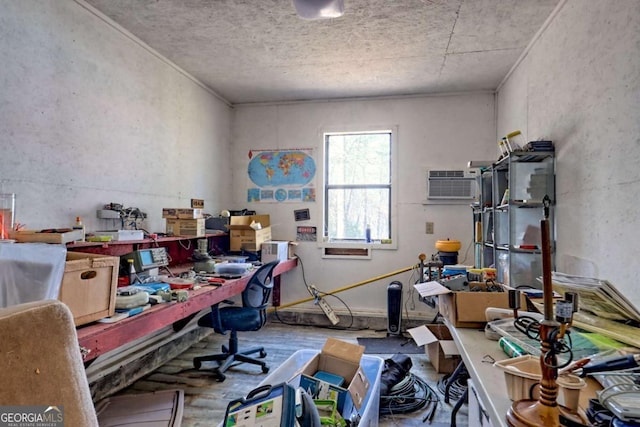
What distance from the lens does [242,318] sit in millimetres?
2871

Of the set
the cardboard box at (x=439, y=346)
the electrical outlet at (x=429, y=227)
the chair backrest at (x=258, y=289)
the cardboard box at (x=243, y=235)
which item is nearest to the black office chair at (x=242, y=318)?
the chair backrest at (x=258, y=289)

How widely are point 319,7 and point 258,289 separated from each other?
2.13 metres

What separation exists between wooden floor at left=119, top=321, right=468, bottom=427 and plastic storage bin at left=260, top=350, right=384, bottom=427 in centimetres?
37

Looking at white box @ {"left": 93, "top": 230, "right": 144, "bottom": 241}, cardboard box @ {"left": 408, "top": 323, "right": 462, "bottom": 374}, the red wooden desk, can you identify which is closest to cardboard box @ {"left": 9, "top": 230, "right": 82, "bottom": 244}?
white box @ {"left": 93, "top": 230, "right": 144, "bottom": 241}

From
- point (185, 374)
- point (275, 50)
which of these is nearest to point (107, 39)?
point (275, 50)

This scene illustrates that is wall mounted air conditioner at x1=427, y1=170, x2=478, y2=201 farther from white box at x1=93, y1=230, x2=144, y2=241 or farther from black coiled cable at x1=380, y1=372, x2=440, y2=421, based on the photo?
white box at x1=93, y1=230, x2=144, y2=241

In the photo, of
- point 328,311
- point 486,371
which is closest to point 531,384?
point 486,371

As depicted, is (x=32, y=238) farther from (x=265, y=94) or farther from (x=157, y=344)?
(x=265, y=94)

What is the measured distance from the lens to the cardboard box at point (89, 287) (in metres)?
1.45

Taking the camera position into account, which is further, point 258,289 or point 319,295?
point 319,295

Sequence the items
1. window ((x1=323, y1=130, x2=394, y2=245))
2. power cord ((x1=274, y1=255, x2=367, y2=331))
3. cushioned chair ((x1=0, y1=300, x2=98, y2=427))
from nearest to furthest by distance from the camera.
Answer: cushioned chair ((x1=0, y1=300, x2=98, y2=427))
power cord ((x1=274, y1=255, x2=367, y2=331))
window ((x1=323, y1=130, x2=394, y2=245))

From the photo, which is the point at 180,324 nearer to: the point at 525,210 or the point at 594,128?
the point at 525,210

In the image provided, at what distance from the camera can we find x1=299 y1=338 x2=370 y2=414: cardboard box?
165 cm

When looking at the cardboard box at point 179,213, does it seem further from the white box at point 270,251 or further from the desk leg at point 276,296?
the desk leg at point 276,296
